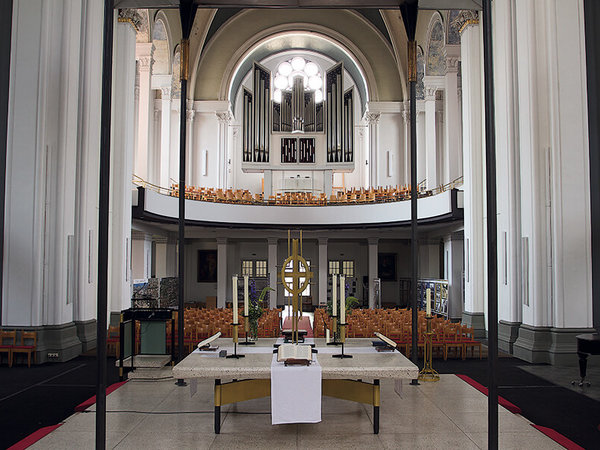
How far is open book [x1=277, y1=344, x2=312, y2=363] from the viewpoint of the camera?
195 inches

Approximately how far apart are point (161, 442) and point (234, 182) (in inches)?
1077

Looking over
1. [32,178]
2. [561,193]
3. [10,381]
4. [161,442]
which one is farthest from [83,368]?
[561,193]

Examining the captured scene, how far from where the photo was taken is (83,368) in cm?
1008

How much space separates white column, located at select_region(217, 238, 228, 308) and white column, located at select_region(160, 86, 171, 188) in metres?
3.74

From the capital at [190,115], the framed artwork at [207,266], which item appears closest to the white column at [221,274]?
the framed artwork at [207,266]

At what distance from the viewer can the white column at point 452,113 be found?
18297 millimetres

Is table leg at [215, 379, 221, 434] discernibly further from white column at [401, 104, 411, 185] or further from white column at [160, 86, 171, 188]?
white column at [401, 104, 411, 185]

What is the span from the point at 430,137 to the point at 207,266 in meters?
13.0

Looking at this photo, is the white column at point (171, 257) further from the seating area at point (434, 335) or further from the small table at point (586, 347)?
the small table at point (586, 347)

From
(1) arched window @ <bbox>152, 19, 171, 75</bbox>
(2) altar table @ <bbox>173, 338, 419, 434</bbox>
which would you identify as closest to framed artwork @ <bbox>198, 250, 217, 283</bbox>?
(1) arched window @ <bbox>152, 19, 171, 75</bbox>

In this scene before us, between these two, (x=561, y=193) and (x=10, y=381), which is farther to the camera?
(x=561, y=193)

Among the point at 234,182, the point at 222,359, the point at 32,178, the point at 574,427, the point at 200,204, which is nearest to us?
the point at 222,359

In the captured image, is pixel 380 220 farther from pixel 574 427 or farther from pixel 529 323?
pixel 574 427

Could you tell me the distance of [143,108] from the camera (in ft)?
65.2
